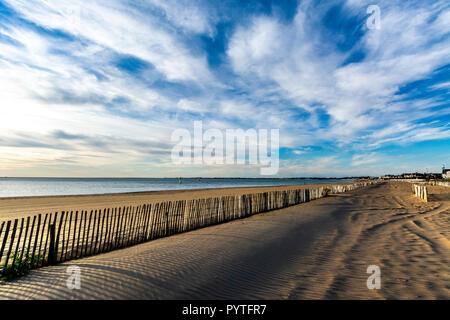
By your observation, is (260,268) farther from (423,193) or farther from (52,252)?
(423,193)

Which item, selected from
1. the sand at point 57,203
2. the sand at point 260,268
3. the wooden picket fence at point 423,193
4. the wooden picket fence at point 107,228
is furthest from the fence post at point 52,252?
the wooden picket fence at point 423,193

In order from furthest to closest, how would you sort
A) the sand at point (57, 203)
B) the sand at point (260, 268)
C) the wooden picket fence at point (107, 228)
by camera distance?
the sand at point (57, 203), the wooden picket fence at point (107, 228), the sand at point (260, 268)

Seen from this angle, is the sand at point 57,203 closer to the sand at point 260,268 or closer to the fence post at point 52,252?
the fence post at point 52,252

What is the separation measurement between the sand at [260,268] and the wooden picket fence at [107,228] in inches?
16.6

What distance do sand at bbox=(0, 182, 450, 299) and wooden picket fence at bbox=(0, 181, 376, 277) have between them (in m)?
0.42

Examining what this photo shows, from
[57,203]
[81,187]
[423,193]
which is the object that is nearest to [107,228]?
[57,203]

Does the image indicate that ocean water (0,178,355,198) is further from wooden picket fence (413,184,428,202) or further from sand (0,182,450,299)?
wooden picket fence (413,184,428,202)

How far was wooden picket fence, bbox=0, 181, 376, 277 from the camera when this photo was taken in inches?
195

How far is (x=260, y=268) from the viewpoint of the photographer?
5.02 meters

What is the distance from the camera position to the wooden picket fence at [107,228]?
4.94 meters

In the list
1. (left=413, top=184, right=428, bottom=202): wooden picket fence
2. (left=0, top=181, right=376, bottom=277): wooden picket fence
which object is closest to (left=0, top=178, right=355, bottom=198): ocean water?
(left=0, top=181, right=376, bottom=277): wooden picket fence

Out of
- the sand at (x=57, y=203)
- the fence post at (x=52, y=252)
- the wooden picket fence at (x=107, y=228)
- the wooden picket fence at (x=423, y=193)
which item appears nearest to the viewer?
the wooden picket fence at (x=107, y=228)
